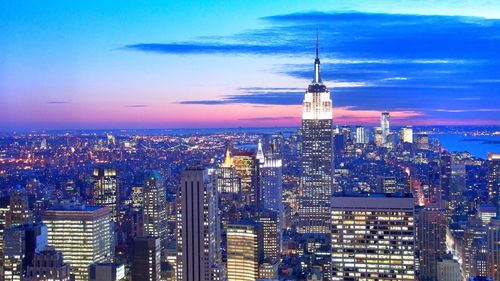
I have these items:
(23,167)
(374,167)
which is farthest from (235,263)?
(23,167)

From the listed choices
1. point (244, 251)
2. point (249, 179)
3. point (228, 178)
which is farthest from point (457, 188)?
point (249, 179)

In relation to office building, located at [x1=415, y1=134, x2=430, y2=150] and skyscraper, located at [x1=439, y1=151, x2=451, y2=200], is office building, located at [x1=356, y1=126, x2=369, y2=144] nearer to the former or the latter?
office building, located at [x1=415, y1=134, x2=430, y2=150]

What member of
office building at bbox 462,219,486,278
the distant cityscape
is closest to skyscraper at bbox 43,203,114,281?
the distant cityscape

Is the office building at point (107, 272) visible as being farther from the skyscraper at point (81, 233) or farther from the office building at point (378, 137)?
the office building at point (378, 137)

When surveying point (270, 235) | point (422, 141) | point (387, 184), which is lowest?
point (270, 235)

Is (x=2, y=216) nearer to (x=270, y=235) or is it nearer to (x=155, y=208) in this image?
(x=155, y=208)

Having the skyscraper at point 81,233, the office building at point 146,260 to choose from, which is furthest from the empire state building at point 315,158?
the skyscraper at point 81,233
